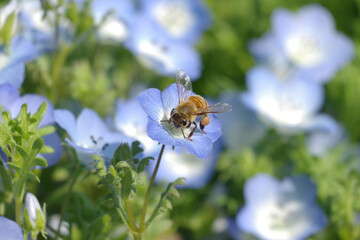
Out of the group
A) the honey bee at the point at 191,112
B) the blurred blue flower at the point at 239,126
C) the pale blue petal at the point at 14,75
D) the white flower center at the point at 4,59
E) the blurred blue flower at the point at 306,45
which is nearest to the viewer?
the honey bee at the point at 191,112

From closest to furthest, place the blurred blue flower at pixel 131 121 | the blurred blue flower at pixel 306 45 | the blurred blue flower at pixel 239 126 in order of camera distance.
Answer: the blurred blue flower at pixel 131 121
the blurred blue flower at pixel 239 126
the blurred blue flower at pixel 306 45

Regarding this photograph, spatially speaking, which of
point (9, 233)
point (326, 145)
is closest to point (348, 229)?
point (326, 145)

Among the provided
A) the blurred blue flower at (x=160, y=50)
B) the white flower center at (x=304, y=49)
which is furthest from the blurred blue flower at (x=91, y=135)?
the white flower center at (x=304, y=49)

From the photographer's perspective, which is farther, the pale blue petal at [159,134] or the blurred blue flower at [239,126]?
the blurred blue flower at [239,126]

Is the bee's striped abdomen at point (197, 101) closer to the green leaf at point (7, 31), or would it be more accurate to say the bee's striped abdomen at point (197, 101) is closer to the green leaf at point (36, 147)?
the green leaf at point (36, 147)

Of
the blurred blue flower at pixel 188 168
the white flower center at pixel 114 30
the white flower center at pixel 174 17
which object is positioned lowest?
the blurred blue flower at pixel 188 168

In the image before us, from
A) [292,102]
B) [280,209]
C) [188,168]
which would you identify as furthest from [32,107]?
[292,102]

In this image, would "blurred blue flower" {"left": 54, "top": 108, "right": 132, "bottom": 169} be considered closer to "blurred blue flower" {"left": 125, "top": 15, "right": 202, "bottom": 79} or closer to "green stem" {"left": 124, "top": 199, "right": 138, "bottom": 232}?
"green stem" {"left": 124, "top": 199, "right": 138, "bottom": 232}

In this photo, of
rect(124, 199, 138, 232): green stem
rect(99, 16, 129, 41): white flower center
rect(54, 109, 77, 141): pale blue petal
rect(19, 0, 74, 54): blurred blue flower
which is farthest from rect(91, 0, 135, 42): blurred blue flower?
rect(124, 199, 138, 232): green stem
